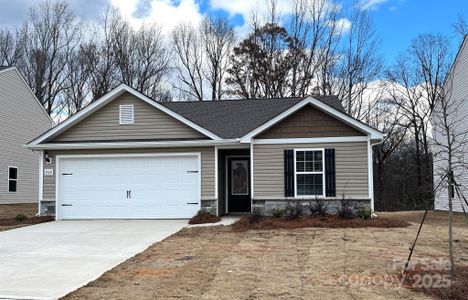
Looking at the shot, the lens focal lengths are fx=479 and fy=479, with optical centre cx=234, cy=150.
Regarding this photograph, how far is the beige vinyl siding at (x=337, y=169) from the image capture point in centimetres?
1486

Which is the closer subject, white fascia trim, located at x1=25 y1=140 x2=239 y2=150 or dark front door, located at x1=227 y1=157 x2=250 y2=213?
white fascia trim, located at x1=25 y1=140 x2=239 y2=150

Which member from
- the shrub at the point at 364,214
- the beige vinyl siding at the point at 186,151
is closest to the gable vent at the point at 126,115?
the beige vinyl siding at the point at 186,151

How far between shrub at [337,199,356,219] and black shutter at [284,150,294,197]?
1551 millimetres

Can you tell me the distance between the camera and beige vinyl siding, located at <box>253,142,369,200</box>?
48.8 ft

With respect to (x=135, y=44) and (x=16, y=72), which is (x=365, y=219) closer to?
(x=16, y=72)

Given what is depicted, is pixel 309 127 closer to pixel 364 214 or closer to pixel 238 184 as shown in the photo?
pixel 364 214

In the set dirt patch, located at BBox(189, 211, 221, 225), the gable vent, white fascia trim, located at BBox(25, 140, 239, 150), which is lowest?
dirt patch, located at BBox(189, 211, 221, 225)

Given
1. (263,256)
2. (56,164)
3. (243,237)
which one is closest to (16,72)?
(56,164)

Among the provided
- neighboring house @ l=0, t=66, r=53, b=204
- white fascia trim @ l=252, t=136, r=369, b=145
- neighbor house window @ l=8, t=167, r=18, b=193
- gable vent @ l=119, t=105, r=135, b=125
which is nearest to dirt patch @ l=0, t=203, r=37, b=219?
neighbor house window @ l=8, t=167, r=18, b=193

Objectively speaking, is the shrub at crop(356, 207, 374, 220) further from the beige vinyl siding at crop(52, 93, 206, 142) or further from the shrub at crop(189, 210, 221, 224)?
the beige vinyl siding at crop(52, 93, 206, 142)

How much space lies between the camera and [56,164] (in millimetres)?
16656

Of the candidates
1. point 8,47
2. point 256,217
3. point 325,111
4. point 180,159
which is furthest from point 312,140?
point 8,47

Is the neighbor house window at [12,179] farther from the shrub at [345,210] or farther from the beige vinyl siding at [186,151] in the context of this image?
the shrub at [345,210]

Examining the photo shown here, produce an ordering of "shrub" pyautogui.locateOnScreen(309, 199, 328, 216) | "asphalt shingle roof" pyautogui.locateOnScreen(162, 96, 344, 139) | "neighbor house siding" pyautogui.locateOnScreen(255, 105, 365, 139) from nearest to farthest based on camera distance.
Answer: "shrub" pyautogui.locateOnScreen(309, 199, 328, 216), "neighbor house siding" pyautogui.locateOnScreen(255, 105, 365, 139), "asphalt shingle roof" pyautogui.locateOnScreen(162, 96, 344, 139)
